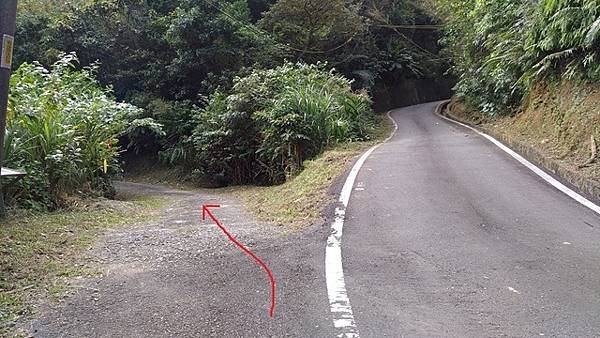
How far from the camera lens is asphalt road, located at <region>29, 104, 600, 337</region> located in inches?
154

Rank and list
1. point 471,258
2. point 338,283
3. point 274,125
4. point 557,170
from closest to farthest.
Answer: point 338,283
point 471,258
point 557,170
point 274,125

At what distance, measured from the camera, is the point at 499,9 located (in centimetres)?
1897

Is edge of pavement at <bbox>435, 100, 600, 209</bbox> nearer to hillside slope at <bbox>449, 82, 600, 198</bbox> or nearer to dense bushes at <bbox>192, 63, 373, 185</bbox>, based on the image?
hillside slope at <bbox>449, 82, 600, 198</bbox>

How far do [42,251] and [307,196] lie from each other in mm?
4176

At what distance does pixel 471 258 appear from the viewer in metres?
5.25

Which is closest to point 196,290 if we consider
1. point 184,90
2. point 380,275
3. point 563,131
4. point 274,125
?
point 380,275

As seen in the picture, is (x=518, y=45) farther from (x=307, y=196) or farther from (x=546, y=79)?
(x=307, y=196)

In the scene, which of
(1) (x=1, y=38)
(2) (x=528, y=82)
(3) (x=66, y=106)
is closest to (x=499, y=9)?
(2) (x=528, y=82)

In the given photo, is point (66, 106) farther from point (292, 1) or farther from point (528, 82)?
point (292, 1)

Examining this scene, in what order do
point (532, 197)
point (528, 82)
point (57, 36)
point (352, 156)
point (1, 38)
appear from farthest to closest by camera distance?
point (57, 36) < point (528, 82) < point (352, 156) < point (532, 197) < point (1, 38)

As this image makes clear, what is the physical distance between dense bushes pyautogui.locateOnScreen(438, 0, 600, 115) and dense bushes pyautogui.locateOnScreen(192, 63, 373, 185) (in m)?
4.74

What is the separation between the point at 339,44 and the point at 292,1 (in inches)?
167

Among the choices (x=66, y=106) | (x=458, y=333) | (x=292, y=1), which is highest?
(x=292, y=1)

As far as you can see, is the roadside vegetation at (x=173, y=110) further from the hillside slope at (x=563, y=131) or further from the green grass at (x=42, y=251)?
the hillside slope at (x=563, y=131)
